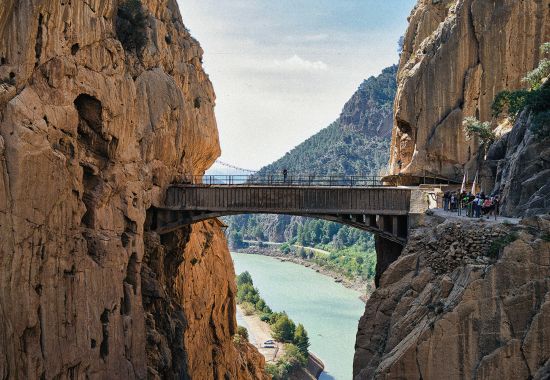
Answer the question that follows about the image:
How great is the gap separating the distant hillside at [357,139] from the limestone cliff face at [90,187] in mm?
129685

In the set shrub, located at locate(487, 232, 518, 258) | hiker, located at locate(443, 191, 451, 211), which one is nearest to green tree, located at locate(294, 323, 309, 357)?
hiker, located at locate(443, 191, 451, 211)

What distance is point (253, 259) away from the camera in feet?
507

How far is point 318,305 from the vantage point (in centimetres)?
9981

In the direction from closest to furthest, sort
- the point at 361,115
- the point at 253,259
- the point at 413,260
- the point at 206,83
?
the point at 413,260 < the point at 206,83 < the point at 253,259 < the point at 361,115

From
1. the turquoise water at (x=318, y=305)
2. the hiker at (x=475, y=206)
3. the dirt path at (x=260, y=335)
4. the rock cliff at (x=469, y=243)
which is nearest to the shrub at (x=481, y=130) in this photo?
the rock cliff at (x=469, y=243)

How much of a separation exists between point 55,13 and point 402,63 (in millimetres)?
25019

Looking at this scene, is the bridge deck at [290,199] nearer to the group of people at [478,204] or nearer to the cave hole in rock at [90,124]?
the group of people at [478,204]

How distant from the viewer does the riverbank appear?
107725 millimetres

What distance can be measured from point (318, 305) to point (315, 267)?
34388 millimetres

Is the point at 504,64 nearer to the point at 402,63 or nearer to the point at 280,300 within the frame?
the point at 402,63

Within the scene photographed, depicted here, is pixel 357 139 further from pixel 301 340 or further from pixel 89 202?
pixel 89 202

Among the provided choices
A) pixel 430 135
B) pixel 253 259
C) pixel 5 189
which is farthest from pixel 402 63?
pixel 253 259

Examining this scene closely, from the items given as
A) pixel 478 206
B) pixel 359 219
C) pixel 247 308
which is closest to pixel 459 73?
pixel 359 219

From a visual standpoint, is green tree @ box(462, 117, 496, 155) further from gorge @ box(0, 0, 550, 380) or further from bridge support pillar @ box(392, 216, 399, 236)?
bridge support pillar @ box(392, 216, 399, 236)
